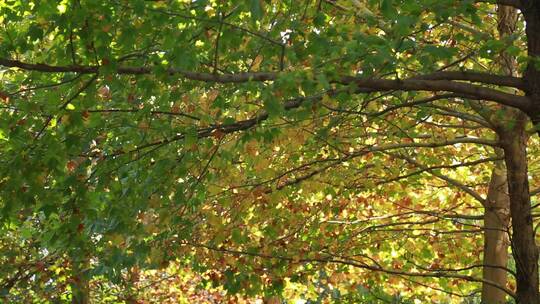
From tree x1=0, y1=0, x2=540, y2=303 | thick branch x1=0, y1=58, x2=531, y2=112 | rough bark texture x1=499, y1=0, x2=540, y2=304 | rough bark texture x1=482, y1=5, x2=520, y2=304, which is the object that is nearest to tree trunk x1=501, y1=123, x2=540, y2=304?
rough bark texture x1=499, y1=0, x2=540, y2=304

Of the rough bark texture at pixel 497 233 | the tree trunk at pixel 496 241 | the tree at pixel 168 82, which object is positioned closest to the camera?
the tree at pixel 168 82

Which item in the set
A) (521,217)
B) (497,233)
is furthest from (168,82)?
(497,233)

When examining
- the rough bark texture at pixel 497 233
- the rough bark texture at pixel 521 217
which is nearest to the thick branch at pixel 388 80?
the rough bark texture at pixel 521 217

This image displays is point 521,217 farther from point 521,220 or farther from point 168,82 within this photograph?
point 168,82

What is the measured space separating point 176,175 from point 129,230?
0.63m

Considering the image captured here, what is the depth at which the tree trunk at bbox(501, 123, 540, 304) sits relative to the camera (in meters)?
7.54

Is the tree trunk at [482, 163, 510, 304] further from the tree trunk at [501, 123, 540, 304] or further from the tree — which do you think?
the tree

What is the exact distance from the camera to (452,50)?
5293mm

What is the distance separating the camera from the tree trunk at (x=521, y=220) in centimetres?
754

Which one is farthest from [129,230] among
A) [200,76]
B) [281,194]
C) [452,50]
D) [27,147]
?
[452,50]

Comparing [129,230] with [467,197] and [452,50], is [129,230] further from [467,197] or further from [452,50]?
[467,197]

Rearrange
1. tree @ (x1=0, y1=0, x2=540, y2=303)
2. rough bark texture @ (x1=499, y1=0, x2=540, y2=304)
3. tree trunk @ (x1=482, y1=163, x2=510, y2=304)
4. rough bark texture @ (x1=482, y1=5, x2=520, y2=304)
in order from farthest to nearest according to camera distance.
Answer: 1. tree trunk @ (x1=482, y1=163, x2=510, y2=304)
2. rough bark texture @ (x1=482, y1=5, x2=520, y2=304)
3. rough bark texture @ (x1=499, y1=0, x2=540, y2=304)
4. tree @ (x1=0, y1=0, x2=540, y2=303)

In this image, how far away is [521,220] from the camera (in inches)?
301

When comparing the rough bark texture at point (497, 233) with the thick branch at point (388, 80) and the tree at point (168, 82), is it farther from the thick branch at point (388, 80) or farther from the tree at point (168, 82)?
the thick branch at point (388, 80)
